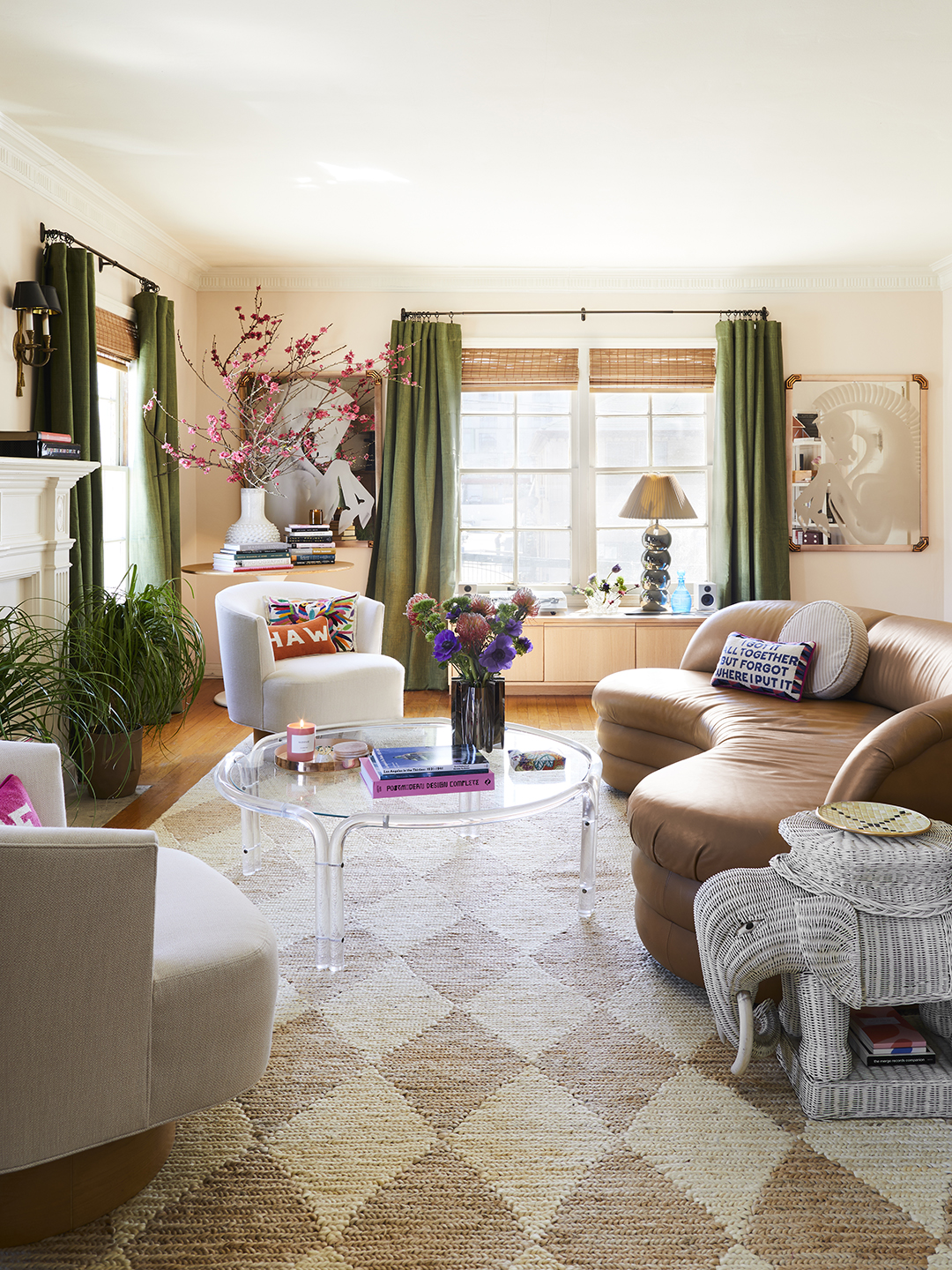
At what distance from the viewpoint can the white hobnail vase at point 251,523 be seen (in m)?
5.66

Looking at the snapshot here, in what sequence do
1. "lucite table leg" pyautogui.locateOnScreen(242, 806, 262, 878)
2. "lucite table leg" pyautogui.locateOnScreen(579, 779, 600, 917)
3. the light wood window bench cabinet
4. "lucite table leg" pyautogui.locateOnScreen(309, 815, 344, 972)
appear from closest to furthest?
"lucite table leg" pyautogui.locateOnScreen(309, 815, 344, 972), "lucite table leg" pyautogui.locateOnScreen(579, 779, 600, 917), "lucite table leg" pyautogui.locateOnScreen(242, 806, 262, 878), the light wood window bench cabinet

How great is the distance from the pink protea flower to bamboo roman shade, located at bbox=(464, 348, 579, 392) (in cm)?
359

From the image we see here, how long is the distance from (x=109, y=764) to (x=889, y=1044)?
9.92ft

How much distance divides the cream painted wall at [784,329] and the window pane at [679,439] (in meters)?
0.53

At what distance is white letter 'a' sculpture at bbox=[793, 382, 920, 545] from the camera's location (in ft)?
19.8

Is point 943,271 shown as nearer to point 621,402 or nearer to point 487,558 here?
point 621,402

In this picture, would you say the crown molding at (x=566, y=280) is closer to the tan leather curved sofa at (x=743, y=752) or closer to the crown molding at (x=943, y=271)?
the crown molding at (x=943, y=271)

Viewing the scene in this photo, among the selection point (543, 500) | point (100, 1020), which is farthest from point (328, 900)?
point (543, 500)

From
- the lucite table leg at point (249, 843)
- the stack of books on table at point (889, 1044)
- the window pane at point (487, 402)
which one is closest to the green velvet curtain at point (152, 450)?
the window pane at point (487, 402)

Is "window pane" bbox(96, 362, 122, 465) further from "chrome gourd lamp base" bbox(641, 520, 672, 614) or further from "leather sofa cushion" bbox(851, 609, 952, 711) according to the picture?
"leather sofa cushion" bbox(851, 609, 952, 711)

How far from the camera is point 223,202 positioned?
4609mm

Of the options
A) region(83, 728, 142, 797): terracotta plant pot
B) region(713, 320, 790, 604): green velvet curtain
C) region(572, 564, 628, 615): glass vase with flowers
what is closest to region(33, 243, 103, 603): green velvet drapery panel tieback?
region(83, 728, 142, 797): terracotta plant pot

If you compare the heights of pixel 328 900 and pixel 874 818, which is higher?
pixel 874 818

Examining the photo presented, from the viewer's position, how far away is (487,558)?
630 cm
